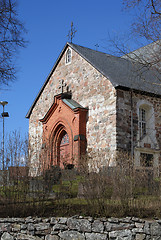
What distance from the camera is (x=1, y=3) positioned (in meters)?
10.8

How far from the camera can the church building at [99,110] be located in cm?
1888

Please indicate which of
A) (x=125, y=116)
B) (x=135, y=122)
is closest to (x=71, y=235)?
(x=125, y=116)

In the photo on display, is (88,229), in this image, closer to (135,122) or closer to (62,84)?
(135,122)

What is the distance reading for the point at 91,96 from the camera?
68.3ft

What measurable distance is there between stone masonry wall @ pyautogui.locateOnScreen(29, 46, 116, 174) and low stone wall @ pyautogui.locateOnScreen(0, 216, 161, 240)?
22.9ft

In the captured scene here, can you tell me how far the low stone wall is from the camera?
9.63m

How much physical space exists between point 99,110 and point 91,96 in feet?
4.30

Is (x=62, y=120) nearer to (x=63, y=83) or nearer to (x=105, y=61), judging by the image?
(x=63, y=83)

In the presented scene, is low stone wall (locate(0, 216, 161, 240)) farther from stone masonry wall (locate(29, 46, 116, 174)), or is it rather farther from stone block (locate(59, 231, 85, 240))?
stone masonry wall (locate(29, 46, 116, 174))

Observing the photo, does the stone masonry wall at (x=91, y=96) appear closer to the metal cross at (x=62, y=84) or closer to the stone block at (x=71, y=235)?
the metal cross at (x=62, y=84)

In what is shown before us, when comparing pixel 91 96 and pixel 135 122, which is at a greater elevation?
pixel 91 96

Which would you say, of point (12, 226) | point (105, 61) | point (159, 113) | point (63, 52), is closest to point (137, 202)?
point (12, 226)

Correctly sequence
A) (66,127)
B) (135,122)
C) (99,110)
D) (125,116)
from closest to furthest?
(125,116), (135,122), (99,110), (66,127)

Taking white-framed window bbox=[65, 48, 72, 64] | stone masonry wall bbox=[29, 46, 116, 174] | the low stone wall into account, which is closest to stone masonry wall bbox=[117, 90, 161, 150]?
stone masonry wall bbox=[29, 46, 116, 174]
